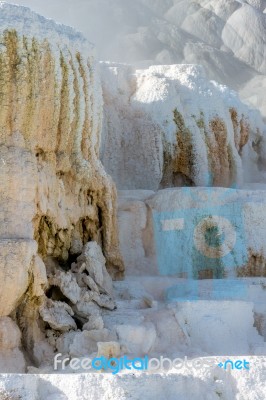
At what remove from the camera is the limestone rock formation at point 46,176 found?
851cm

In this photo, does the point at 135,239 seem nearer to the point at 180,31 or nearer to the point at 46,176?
the point at 46,176

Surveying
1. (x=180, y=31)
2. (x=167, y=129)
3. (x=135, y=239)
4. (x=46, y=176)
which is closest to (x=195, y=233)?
(x=135, y=239)

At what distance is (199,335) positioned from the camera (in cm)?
914

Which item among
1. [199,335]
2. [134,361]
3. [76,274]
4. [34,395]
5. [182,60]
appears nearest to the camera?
[34,395]

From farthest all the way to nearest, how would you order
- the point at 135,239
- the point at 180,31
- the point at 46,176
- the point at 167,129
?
the point at 180,31
the point at 167,129
the point at 135,239
the point at 46,176

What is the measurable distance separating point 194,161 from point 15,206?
7506 millimetres

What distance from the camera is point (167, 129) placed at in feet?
51.3

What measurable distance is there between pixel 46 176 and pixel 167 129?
256 inches

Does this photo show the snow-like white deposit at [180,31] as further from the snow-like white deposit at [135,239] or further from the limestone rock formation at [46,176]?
the limestone rock formation at [46,176]

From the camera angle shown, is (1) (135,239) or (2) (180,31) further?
(2) (180,31)

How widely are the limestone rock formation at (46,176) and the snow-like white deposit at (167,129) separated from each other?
13.3ft

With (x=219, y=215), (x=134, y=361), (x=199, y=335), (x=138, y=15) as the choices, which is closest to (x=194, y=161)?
(x=219, y=215)

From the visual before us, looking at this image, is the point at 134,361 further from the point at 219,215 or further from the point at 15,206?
the point at 219,215

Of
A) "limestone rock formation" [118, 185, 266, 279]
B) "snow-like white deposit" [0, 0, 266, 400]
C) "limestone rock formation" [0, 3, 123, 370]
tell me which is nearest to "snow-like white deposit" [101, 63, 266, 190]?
"snow-like white deposit" [0, 0, 266, 400]
